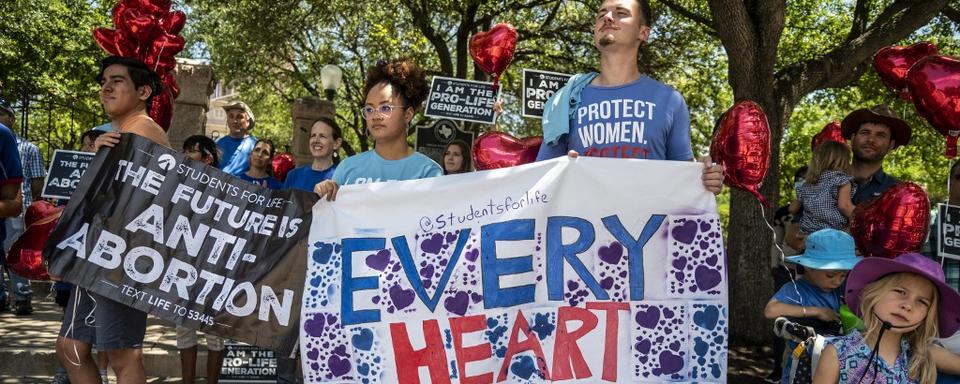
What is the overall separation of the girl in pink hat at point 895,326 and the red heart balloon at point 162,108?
3.47m

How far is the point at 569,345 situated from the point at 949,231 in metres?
2.17

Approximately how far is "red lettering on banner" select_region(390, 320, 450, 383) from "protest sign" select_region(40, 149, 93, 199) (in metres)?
2.23

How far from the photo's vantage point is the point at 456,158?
7.16 metres

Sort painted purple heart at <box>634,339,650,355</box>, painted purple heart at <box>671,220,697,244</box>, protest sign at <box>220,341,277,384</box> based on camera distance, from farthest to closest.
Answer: protest sign at <box>220,341,277,384</box>, painted purple heart at <box>671,220,697,244</box>, painted purple heart at <box>634,339,650,355</box>

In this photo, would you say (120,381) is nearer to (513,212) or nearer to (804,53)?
(513,212)

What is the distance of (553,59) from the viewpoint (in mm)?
16328

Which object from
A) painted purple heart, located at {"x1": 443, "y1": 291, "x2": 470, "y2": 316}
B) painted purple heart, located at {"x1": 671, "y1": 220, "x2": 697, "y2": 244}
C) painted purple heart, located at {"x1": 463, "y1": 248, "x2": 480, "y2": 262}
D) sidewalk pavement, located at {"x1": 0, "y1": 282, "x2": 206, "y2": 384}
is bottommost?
sidewalk pavement, located at {"x1": 0, "y1": 282, "x2": 206, "y2": 384}

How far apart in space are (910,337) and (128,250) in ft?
10.9

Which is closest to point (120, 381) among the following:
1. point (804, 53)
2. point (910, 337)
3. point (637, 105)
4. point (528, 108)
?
point (637, 105)

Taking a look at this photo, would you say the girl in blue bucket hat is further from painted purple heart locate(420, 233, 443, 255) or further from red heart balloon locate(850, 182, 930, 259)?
painted purple heart locate(420, 233, 443, 255)

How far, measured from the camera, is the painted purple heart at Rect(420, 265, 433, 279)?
340 centimetres

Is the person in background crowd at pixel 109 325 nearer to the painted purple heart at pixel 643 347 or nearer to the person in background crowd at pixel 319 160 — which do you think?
the person in background crowd at pixel 319 160

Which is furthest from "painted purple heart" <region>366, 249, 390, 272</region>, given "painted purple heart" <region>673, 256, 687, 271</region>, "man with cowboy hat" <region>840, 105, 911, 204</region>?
"man with cowboy hat" <region>840, 105, 911, 204</region>

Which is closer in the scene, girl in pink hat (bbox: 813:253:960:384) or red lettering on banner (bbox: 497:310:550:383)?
girl in pink hat (bbox: 813:253:960:384)
